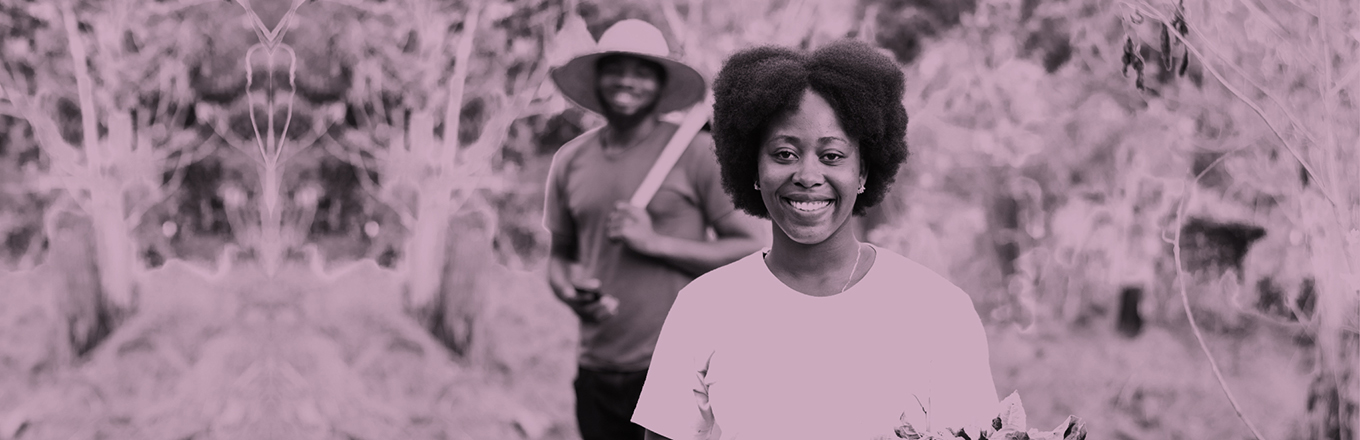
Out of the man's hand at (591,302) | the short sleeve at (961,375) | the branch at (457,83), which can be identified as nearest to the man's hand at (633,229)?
the man's hand at (591,302)

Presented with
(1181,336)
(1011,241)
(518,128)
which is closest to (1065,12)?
(1011,241)

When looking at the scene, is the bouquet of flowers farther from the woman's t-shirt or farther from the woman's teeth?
the woman's teeth

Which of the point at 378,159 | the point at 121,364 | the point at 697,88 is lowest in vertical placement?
the point at 121,364

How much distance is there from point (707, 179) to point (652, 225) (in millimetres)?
202

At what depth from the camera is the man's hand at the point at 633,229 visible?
3.03 metres

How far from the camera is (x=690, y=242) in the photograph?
3.09 m

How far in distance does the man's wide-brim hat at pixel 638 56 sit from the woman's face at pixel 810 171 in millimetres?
1546

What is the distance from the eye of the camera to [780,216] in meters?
1.76

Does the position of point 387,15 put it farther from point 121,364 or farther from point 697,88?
point 697,88

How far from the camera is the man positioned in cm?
309

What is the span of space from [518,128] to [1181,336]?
3.74 m

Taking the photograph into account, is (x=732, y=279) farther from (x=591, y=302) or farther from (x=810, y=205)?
(x=591, y=302)

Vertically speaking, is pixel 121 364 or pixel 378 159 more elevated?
pixel 378 159

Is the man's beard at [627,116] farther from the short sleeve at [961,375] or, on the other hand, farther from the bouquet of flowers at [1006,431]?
the bouquet of flowers at [1006,431]
